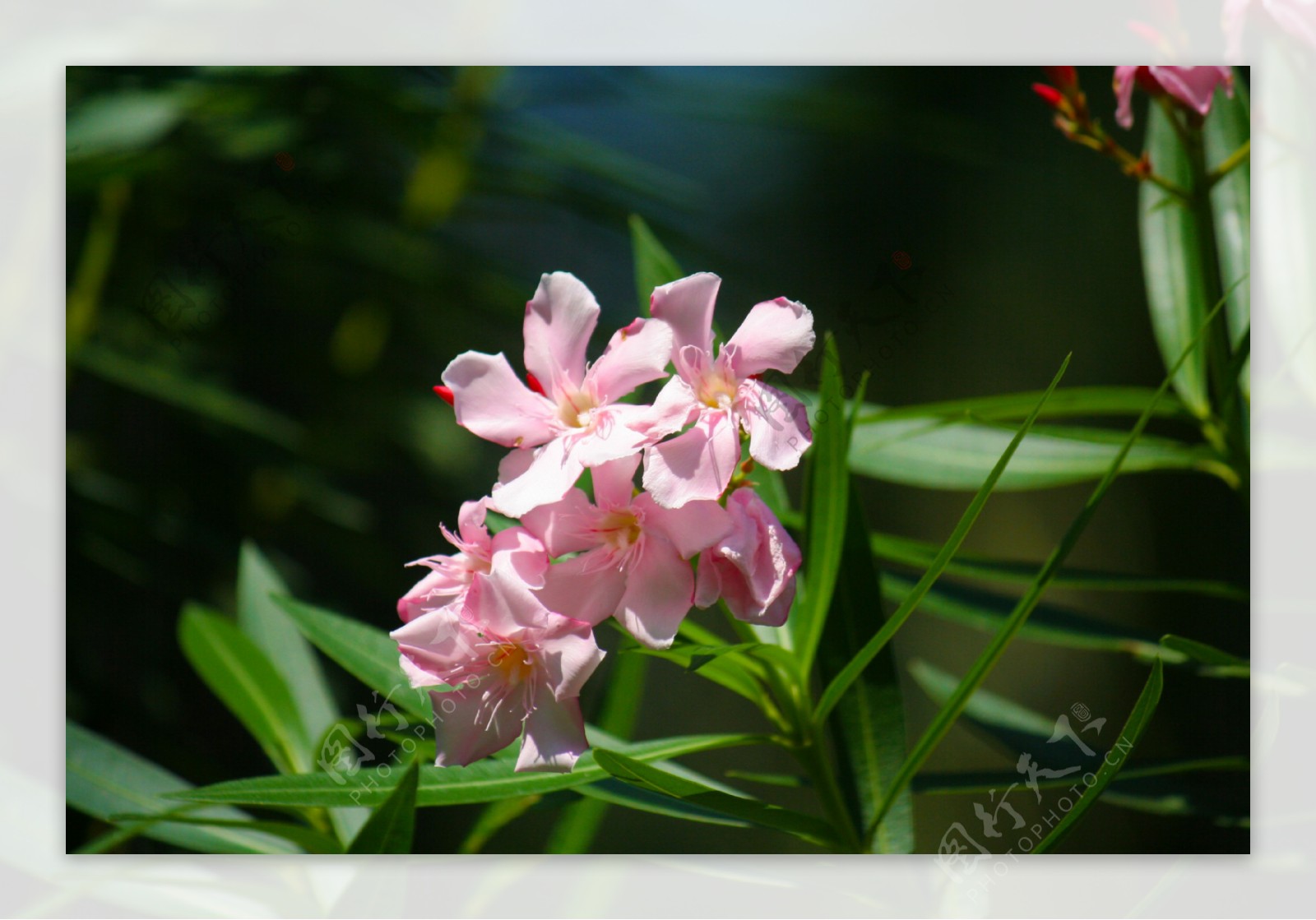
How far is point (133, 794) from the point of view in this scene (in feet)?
3.96

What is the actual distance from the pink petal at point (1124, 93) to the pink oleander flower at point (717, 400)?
0.62m

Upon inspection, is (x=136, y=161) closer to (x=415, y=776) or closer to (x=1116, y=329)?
(x=415, y=776)

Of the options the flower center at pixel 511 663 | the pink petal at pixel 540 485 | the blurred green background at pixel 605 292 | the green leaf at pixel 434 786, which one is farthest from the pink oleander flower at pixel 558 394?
the blurred green background at pixel 605 292

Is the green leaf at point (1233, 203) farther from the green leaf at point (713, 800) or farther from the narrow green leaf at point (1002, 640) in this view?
the green leaf at point (713, 800)

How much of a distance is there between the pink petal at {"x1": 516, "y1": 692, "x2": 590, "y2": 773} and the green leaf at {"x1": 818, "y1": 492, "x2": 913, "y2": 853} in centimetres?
31

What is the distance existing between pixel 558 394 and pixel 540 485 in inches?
3.7

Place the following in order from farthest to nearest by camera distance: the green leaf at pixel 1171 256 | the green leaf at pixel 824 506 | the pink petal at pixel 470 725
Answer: the green leaf at pixel 1171 256 → the green leaf at pixel 824 506 → the pink petal at pixel 470 725

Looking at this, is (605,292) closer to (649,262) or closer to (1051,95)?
(649,262)

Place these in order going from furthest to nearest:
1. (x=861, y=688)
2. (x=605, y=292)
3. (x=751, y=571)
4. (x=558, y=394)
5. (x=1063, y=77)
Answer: (x=605, y=292), (x=1063, y=77), (x=861, y=688), (x=558, y=394), (x=751, y=571)

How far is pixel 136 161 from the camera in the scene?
1.29m

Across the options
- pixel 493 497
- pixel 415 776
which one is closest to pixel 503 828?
pixel 415 776

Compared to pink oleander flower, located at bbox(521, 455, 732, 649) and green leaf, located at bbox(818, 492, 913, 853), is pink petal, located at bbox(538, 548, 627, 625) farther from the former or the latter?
green leaf, located at bbox(818, 492, 913, 853)

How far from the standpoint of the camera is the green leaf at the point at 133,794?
119cm

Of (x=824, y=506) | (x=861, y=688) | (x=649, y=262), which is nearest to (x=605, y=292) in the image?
(x=649, y=262)
